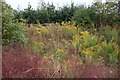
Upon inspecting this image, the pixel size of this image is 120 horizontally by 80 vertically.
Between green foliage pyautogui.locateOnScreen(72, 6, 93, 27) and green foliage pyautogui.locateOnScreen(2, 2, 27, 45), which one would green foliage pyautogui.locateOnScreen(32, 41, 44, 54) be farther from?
green foliage pyautogui.locateOnScreen(72, 6, 93, 27)

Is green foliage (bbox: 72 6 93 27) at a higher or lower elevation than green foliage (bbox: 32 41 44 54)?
higher

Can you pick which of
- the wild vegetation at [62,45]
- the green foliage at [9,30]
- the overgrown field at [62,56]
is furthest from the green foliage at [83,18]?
the green foliage at [9,30]

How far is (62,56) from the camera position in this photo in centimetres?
439

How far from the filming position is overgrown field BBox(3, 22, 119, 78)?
3.61 meters

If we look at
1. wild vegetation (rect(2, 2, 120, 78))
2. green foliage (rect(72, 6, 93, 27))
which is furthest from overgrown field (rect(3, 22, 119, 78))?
green foliage (rect(72, 6, 93, 27))

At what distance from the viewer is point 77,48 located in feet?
16.7

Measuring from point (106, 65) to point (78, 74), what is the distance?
920 millimetres

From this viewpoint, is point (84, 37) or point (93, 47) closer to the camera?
point (93, 47)

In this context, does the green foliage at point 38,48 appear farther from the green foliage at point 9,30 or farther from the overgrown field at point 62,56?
the green foliage at point 9,30

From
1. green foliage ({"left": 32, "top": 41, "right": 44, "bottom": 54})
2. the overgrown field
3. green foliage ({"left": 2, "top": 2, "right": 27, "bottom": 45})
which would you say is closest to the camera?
the overgrown field

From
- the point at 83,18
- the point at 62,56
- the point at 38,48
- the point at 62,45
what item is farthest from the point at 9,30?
the point at 83,18

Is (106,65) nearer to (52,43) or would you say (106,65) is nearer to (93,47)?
(93,47)

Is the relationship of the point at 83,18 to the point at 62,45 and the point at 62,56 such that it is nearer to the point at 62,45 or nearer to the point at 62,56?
the point at 62,45

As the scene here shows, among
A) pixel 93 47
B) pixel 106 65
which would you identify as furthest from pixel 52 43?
pixel 106 65
